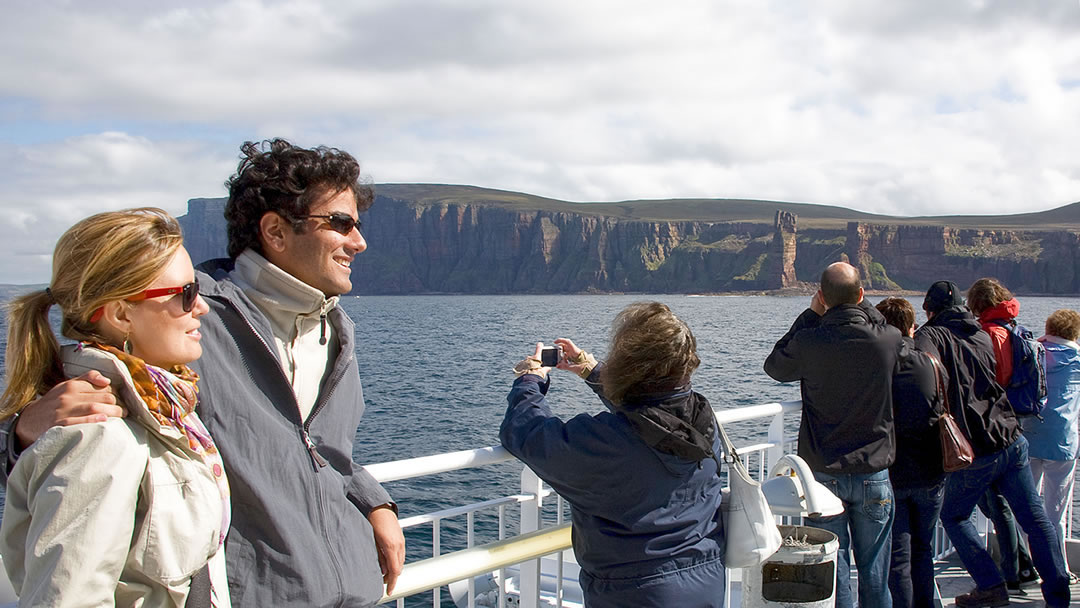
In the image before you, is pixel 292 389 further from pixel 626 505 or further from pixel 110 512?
pixel 626 505

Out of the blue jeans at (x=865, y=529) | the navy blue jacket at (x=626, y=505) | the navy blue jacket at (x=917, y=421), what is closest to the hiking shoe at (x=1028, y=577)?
the navy blue jacket at (x=917, y=421)

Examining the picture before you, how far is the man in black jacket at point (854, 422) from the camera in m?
3.73

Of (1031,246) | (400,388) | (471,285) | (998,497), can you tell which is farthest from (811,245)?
(998,497)

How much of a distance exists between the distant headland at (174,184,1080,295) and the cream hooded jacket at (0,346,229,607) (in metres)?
148

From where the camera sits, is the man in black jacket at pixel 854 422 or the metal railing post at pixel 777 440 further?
the metal railing post at pixel 777 440

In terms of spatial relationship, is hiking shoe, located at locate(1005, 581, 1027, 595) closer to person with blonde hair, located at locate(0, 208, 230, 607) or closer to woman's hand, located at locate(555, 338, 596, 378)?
woman's hand, located at locate(555, 338, 596, 378)

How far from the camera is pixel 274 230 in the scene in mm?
1984

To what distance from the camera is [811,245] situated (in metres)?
154

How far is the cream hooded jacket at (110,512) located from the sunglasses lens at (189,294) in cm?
17

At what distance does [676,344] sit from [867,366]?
176cm

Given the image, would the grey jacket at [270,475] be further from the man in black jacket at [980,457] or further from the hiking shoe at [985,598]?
the hiking shoe at [985,598]

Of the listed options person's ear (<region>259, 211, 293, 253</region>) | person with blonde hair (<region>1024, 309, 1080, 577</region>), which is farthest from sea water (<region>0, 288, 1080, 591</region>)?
person with blonde hair (<region>1024, 309, 1080, 577</region>)

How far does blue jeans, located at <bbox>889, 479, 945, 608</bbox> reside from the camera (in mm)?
3984

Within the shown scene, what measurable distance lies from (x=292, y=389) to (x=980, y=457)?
3.89 m
